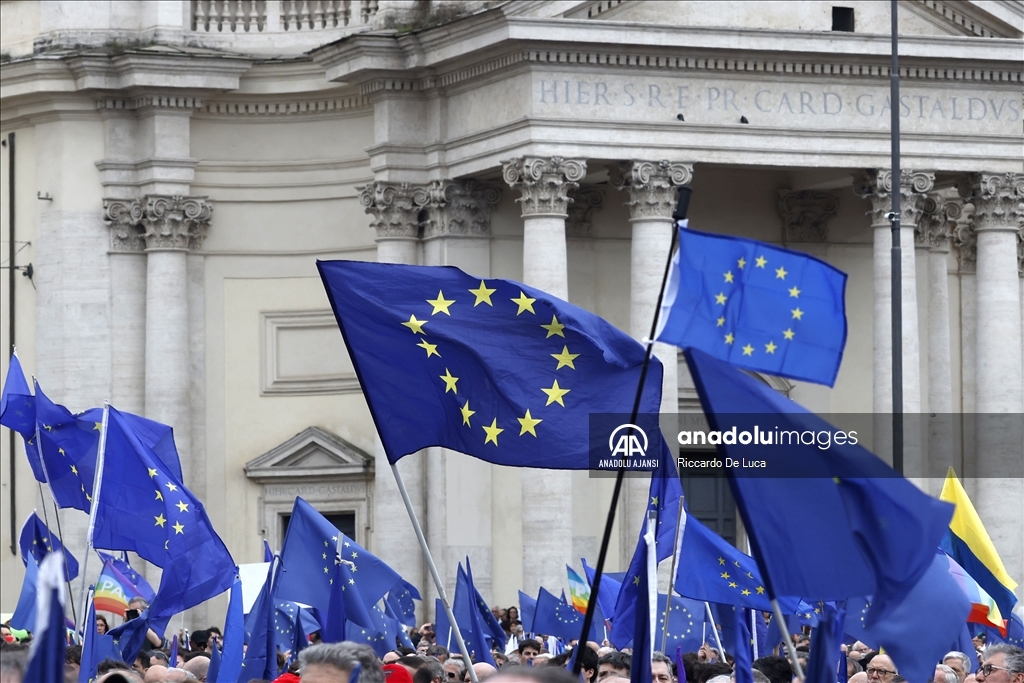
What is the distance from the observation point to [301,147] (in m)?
35.8

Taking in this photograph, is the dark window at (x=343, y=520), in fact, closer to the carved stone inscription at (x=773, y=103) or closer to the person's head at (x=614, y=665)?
the carved stone inscription at (x=773, y=103)

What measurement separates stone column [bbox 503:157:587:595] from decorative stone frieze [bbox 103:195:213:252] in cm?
585

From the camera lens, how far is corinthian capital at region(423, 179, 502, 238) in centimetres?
3341

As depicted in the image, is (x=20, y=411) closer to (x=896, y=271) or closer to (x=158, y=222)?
(x=896, y=271)

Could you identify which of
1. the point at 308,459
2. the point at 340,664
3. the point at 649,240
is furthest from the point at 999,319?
the point at 340,664

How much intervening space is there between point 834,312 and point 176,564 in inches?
392

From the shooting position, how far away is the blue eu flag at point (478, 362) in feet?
44.0

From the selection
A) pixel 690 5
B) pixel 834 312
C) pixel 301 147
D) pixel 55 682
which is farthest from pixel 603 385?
pixel 301 147

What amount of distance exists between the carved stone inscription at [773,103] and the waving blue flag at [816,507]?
A: 21.6 meters

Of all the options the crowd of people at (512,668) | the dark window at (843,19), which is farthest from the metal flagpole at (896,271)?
the crowd of people at (512,668)

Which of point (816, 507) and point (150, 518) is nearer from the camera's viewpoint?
point (816, 507)

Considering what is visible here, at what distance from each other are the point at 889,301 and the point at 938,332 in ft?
9.85

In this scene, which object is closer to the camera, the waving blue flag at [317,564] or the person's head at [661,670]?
the person's head at [661,670]

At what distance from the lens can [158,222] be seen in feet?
115
